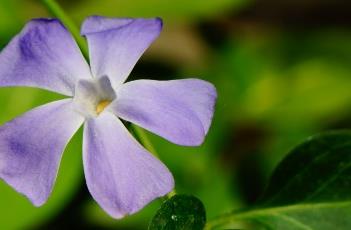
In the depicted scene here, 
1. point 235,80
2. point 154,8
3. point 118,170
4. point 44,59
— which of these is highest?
A: point 44,59

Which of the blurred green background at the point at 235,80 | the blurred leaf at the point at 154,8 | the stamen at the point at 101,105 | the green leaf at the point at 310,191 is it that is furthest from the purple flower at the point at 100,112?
the blurred leaf at the point at 154,8

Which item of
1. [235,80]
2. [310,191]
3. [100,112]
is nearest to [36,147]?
[100,112]

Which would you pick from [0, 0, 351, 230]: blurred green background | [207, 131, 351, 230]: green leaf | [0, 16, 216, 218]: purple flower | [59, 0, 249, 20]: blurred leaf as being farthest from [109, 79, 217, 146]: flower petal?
[59, 0, 249, 20]: blurred leaf

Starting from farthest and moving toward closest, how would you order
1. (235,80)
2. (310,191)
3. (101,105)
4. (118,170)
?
(235,80)
(310,191)
(101,105)
(118,170)

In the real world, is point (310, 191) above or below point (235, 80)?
above

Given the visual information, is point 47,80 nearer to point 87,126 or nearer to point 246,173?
point 87,126

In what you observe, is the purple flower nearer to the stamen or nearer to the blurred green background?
the stamen

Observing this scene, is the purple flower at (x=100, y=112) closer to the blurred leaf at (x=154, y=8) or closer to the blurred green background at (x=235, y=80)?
the blurred green background at (x=235, y=80)

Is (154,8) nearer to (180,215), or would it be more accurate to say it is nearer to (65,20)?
(65,20)
